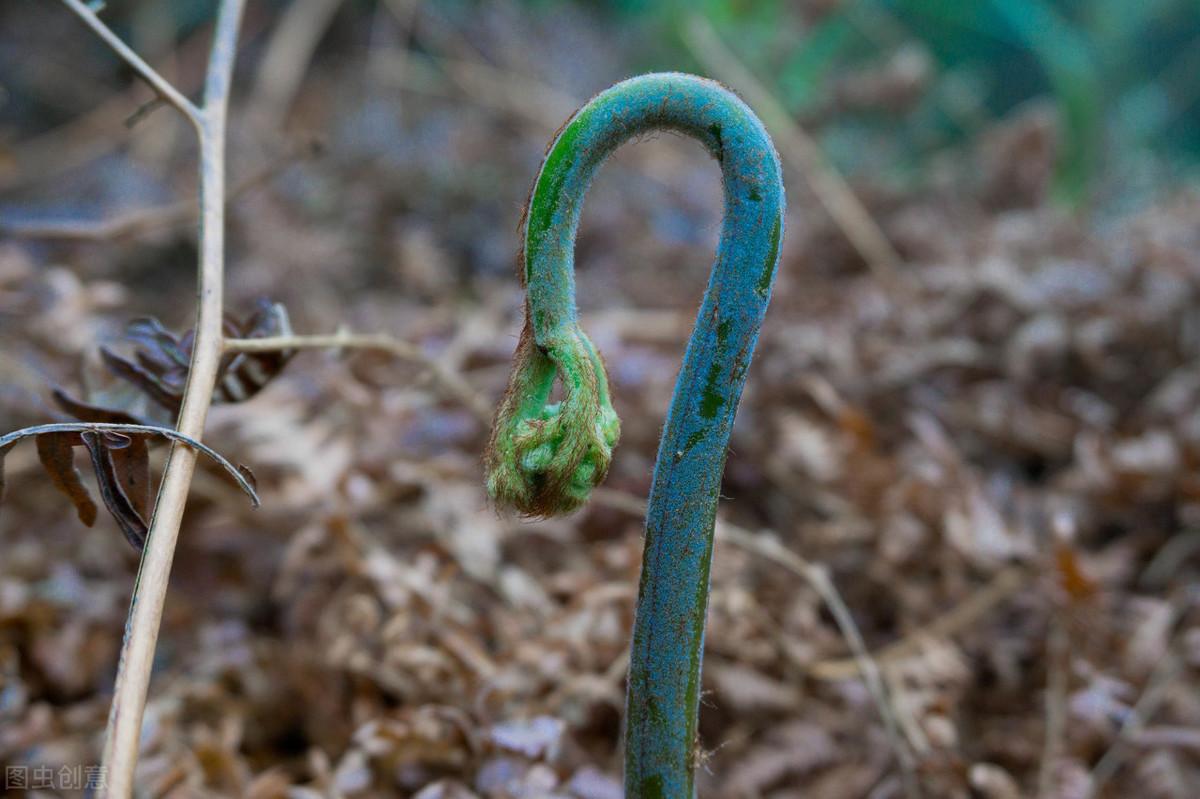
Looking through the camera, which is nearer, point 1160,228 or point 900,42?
point 1160,228

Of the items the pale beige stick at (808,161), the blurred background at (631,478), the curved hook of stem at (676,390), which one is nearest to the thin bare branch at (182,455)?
the blurred background at (631,478)

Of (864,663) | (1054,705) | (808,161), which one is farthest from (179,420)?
(808,161)

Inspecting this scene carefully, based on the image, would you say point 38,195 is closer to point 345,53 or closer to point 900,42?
point 345,53

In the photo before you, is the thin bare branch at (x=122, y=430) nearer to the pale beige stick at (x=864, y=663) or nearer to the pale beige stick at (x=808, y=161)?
the pale beige stick at (x=864, y=663)

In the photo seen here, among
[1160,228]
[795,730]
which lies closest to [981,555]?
[795,730]

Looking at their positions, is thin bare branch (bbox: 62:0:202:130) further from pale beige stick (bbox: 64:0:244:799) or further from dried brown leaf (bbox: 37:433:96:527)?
dried brown leaf (bbox: 37:433:96:527)

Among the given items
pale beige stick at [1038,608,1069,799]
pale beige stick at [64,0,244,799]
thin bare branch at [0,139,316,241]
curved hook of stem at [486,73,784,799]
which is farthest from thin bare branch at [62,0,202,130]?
pale beige stick at [1038,608,1069,799]
